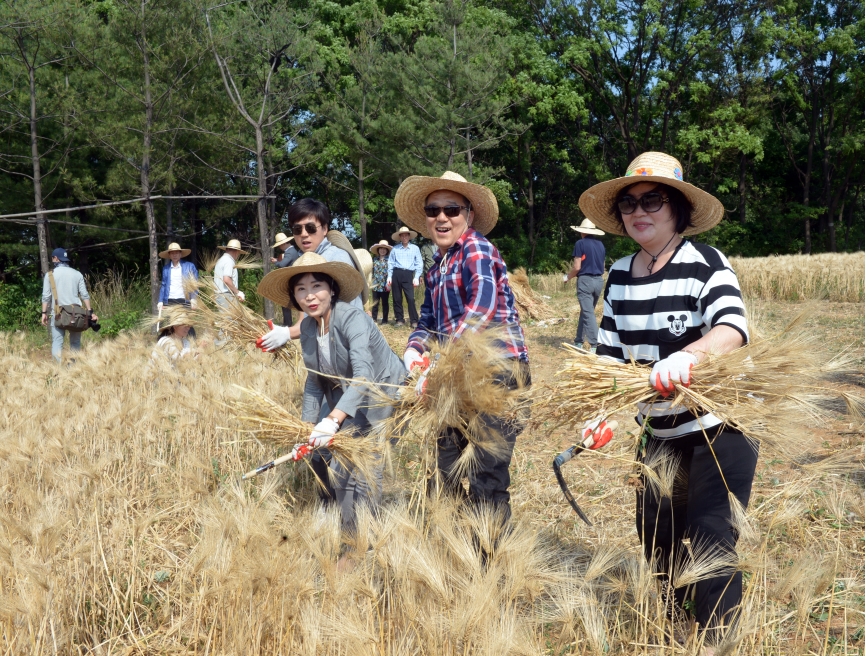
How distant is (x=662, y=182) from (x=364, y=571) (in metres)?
1.61

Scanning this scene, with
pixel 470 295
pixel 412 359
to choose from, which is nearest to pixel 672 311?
pixel 470 295

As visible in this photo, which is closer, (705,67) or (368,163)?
(368,163)

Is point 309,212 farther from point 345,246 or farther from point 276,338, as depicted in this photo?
point 276,338

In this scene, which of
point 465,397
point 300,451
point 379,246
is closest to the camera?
point 465,397

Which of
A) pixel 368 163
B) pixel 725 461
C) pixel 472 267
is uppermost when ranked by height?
pixel 368 163

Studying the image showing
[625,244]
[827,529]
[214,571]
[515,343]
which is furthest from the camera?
[625,244]

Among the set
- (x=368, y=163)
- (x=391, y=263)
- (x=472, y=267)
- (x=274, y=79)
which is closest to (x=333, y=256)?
(x=472, y=267)

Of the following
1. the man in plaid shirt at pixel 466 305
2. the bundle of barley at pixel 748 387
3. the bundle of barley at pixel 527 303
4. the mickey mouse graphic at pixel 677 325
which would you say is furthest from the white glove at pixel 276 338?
the bundle of barley at pixel 527 303

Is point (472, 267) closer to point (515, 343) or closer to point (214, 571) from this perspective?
point (515, 343)

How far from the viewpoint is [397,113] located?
21656 mm

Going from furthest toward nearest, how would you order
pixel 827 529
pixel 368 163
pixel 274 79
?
pixel 368 163 → pixel 274 79 → pixel 827 529

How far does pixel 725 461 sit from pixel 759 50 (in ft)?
114

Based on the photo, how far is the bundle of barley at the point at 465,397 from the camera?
8.71 feet

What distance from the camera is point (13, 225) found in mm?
22344
